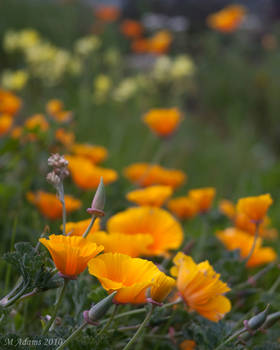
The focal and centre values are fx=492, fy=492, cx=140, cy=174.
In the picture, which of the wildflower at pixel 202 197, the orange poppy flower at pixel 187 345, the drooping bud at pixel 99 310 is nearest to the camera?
the drooping bud at pixel 99 310

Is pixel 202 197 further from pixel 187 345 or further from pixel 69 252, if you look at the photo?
pixel 69 252

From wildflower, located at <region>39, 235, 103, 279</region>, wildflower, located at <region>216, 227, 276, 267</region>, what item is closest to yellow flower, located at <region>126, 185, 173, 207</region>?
wildflower, located at <region>216, 227, 276, 267</region>

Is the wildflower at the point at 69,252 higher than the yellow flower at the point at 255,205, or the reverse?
the wildflower at the point at 69,252

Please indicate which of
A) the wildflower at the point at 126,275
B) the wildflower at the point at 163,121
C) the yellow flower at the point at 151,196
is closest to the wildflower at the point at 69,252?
the wildflower at the point at 126,275

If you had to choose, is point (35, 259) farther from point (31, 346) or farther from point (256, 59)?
point (256, 59)

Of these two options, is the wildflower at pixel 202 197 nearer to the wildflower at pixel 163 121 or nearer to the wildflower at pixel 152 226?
the wildflower at pixel 152 226

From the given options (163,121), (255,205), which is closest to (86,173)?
A: (163,121)
